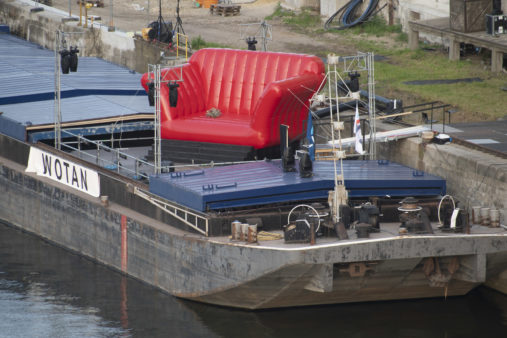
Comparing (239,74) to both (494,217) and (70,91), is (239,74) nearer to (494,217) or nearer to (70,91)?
(70,91)

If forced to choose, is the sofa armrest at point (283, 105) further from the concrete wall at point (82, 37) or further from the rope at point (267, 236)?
the concrete wall at point (82, 37)

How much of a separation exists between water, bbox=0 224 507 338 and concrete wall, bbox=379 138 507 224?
2619 mm

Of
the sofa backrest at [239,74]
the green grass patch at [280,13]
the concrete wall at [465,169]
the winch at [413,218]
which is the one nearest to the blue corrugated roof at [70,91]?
the sofa backrest at [239,74]

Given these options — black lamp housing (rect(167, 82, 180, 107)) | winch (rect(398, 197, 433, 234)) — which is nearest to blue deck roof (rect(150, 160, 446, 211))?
winch (rect(398, 197, 433, 234))

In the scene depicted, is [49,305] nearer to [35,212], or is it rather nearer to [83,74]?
[35,212]

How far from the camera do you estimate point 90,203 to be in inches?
1507

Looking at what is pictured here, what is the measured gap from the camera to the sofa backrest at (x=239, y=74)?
39.9 metres

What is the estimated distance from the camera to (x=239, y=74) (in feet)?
134

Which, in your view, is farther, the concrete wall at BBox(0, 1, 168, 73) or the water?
the concrete wall at BBox(0, 1, 168, 73)

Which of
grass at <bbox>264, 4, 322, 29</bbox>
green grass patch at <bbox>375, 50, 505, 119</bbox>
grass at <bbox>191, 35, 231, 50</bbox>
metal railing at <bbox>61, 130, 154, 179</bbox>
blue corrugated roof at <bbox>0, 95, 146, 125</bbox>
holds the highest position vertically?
grass at <bbox>264, 4, 322, 29</bbox>

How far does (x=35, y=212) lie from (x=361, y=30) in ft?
85.5

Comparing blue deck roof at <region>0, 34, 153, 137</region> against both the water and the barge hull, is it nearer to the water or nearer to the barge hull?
the barge hull

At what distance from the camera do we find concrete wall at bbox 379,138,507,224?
34.2 metres

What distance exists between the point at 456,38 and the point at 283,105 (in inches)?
723
